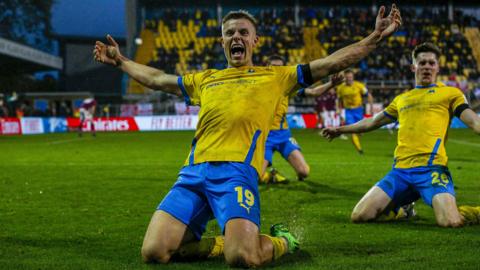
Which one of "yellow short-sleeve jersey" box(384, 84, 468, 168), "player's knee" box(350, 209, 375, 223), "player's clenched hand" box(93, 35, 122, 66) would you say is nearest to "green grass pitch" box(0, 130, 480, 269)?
"player's knee" box(350, 209, 375, 223)

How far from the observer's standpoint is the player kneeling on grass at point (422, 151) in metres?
6.05

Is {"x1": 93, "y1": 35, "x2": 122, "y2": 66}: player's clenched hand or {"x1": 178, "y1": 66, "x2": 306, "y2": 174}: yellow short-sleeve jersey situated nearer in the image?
{"x1": 178, "y1": 66, "x2": 306, "y2": 174}: yellow short-sleeve jersey

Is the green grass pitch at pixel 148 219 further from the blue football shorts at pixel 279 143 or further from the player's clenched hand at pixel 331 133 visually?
the player's clenched hand at pixel 331 133

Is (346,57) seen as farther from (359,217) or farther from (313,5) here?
(313,5)

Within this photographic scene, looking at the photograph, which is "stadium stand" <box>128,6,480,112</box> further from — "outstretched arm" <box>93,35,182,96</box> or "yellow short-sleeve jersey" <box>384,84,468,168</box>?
"outstretched arm" <box>93,35,182,96</box>

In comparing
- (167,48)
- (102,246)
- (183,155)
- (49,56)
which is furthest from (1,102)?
(102,246)

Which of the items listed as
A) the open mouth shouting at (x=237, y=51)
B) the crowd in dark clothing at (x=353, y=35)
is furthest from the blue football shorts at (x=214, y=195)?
the crowd in dark clothing at (x=353, y=35)

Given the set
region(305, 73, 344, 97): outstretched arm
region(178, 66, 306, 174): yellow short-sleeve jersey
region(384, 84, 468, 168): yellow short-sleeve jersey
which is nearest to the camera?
region(178, 66, 306, 174): yellow short-sleeve jersey

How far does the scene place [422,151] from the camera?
6297 mm

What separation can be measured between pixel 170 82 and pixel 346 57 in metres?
1.49

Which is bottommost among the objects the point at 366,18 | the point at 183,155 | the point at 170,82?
the point at 183,155

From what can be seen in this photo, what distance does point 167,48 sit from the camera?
42.3m

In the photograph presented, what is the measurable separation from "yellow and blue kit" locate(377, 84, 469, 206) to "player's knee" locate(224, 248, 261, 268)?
8.29 feet

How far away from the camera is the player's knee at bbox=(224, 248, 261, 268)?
4.10 m
